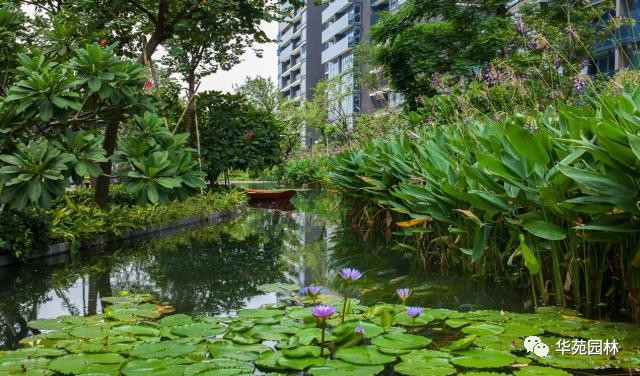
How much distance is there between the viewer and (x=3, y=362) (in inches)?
88.0

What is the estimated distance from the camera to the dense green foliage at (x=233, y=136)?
12.0 meters

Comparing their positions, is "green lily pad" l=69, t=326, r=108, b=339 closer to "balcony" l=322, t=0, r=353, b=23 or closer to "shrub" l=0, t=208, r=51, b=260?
"shrub" l=0, t=208, r=51, b=260

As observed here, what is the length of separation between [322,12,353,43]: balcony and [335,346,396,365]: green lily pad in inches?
1728

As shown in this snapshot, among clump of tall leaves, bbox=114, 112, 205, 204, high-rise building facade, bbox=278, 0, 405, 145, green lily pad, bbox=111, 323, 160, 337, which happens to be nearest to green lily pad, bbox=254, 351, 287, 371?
green lily pad, bbox=111, 323, 160, 337

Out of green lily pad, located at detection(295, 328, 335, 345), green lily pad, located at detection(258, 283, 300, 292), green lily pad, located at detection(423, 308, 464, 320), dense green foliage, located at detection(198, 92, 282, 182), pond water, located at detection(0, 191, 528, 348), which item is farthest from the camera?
dense green foliage, located at detection(198, 92, 282, 182)

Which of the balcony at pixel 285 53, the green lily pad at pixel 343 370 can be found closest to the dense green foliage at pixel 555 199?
the green lily pad at pixel 343 370

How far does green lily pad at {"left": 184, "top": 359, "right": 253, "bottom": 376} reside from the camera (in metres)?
2.04

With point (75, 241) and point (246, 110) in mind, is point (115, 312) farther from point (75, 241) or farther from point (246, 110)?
point (246, 110)

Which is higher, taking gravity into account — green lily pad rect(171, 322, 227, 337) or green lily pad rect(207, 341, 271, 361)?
green lily pad rect(171, 322, 227, 337)

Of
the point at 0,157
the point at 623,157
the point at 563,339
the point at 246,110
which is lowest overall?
the point at 563,339

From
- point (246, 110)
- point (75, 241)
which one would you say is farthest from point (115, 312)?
point (246, 110)

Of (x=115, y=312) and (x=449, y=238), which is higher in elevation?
(x=449, y=238)

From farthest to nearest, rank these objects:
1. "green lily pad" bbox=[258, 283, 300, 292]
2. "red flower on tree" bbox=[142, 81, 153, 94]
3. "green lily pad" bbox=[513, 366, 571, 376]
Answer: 1. "red flower on tree" bbox=[142, 81, 153, 94]
2. "green lily pad" bbox=[258, 283, 300, 292]
3. "green lily pad" bbox=[513, 366, 571, 376]

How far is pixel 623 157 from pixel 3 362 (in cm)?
258
